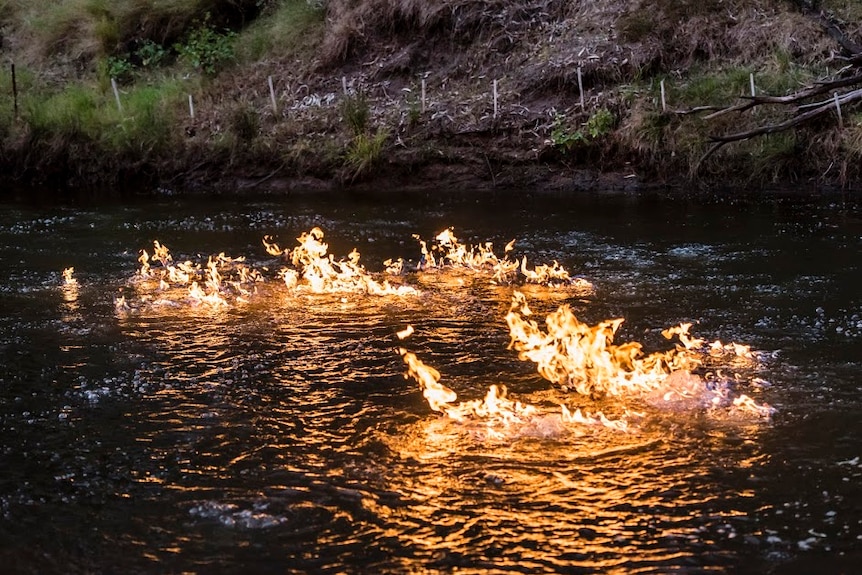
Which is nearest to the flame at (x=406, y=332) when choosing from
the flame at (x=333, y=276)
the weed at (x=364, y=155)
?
the flame at (x=333, y=276)

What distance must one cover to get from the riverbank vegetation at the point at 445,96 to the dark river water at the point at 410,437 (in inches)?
206

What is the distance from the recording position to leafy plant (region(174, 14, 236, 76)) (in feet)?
61.4

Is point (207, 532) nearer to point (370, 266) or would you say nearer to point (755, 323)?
point (755, 323)

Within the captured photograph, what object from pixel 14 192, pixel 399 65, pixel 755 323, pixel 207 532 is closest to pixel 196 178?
pixel 14 192

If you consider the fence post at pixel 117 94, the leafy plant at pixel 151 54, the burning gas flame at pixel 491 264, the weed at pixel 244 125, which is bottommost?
the burning gas flame at pixel 491 264

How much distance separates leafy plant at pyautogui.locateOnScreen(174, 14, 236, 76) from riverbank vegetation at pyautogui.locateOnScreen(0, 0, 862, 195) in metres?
0.04

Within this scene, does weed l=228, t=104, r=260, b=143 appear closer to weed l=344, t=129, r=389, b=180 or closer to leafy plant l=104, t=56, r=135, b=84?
weed l=344, t=129, r=389, b=180

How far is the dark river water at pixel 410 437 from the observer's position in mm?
3676

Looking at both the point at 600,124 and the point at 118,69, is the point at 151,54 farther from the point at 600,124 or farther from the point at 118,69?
the point at 600,124

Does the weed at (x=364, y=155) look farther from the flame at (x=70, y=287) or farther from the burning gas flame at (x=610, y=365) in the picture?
the burning gas flame at (x=610, y=365)

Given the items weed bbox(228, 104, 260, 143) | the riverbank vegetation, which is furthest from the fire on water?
weed bbox(228, 104, 260, 143)

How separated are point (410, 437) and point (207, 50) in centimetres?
1557

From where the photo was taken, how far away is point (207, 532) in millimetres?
3803

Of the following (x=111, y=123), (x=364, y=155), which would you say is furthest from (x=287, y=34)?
(x=364, y=155)
